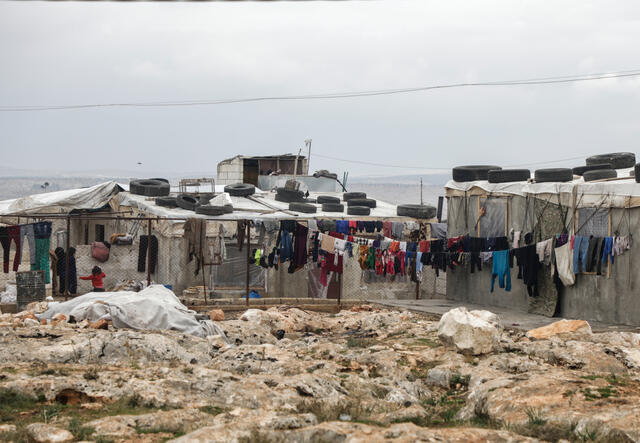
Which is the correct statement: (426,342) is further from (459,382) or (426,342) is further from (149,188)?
(149,188)

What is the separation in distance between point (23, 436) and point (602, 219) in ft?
37.6

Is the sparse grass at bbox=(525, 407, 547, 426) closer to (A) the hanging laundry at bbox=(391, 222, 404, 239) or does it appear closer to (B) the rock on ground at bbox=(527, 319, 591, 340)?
(B) the rock on ground at bbox=(527, 319, 591, 340)

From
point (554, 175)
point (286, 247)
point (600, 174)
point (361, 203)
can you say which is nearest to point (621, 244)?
point (600, 174)

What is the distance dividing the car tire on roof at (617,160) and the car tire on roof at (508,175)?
77.3 inches

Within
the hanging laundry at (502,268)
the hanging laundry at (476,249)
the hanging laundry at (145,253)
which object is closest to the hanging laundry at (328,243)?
the hanging laundry at (476,249)

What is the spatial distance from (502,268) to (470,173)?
10.1ft

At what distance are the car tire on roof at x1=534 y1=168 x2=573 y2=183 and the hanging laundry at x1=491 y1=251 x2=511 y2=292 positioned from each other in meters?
1.82

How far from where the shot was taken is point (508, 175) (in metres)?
18.1

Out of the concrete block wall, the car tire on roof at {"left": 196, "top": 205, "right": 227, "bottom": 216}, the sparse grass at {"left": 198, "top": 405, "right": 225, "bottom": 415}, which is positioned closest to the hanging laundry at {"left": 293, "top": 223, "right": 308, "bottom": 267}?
the car tire on roof at {"left": 196, "top": 205, "right": 227, "bottom": 216}

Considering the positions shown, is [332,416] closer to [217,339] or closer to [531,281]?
[217,339]

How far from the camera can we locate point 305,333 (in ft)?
50.9

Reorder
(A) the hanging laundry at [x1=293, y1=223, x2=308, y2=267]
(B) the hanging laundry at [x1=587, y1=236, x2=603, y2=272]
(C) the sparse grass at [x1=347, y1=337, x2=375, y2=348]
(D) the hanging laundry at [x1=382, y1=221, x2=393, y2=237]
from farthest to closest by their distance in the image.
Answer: (D) the hanging laundry at [x1=382, y1=221, x2=393, y2=237] < (A) the hanging laundry at [x1=293, y1=223, x2=308, y2=267] < (B) the hanging laundry at [x1=587, y1=236, x2=603, y2=272] < (C) the sparse grass at [x1=347, y1=337, x2=375, y2=348]

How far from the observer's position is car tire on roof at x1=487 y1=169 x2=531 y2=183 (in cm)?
1797

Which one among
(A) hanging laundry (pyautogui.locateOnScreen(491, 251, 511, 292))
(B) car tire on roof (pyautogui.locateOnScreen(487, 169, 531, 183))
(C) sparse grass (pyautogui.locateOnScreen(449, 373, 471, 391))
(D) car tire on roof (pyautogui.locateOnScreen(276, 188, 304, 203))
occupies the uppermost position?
(B) car tire on roof (pyautogui.locateOnScreen(487, 169, 531, 183))
